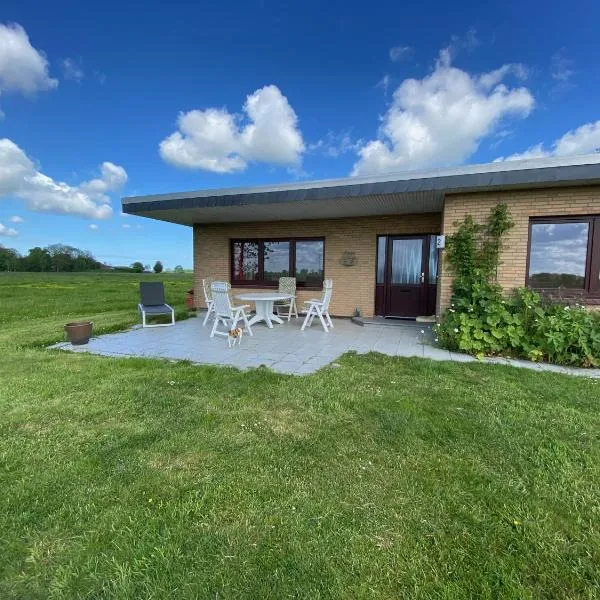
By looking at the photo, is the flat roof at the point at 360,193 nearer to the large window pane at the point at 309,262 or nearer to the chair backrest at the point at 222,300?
the large window pane at the point at 309,262

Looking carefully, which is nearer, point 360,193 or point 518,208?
point 518,208

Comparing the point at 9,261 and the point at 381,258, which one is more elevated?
the point at 9,261

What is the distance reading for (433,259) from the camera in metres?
7.80

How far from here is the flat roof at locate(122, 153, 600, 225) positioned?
15.0 feet

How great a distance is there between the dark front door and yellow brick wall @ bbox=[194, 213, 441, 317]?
20 cm

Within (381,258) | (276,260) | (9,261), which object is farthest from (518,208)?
(9,261)

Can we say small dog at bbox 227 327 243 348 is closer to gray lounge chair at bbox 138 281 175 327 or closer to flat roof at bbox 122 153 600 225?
gray lounge chair at bbox 138 281 175 327

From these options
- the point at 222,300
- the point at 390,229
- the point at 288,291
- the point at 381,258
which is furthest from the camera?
the point at 288,291

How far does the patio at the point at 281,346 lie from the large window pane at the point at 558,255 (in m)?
1.74

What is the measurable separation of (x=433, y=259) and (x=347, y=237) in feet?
6.97

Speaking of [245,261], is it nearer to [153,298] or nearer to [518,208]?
[153,298]

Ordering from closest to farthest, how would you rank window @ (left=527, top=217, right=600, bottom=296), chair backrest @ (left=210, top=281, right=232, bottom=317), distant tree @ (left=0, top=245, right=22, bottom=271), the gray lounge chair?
1. window @ (left=527, top=217, right=600, bottom=296)
2. chair backrest @ (left=210, top=281, right=232, bottom=317)
3. the gray lounge chair
4. distant tree @ (left=0, top=245, right=22, bottom=271)

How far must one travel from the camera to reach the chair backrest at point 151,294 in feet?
24.8

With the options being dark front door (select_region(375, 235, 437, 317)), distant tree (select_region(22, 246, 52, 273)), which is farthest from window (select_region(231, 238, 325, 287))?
distant tree (select_region(22, 246, 52, 273))
